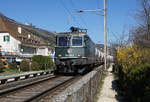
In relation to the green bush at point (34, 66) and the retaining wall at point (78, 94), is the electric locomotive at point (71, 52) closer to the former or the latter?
the retaining wall at point (78, 94)

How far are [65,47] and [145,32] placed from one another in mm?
6617

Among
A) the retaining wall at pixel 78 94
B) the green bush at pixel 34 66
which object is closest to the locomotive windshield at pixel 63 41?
the retaining wall at pixel 78 94

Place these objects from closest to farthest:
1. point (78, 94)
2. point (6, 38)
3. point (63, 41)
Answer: point (78, 94) < point (63, 41) < point (6, 38)

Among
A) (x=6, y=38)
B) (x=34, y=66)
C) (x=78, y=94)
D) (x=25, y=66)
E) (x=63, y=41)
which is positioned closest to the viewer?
(x=78, y=94)

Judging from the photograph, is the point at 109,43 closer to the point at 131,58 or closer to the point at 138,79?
the point at 131,58

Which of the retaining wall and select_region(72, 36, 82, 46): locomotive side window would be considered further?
select_region(72, 36, 82, 46): locomotive side window


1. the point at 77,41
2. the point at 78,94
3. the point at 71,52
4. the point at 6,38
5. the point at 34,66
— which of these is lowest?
the point at 34,66

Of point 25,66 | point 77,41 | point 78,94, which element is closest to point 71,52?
point 77,41

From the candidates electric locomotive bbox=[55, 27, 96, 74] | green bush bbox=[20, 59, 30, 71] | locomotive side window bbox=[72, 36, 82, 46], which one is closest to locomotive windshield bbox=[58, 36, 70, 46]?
electric locomotive bbox=[55, 27, 96, 74]

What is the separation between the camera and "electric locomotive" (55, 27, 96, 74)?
53.7 feet

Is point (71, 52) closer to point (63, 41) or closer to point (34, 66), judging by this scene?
point (63, 41)

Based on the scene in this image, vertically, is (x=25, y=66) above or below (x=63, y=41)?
below

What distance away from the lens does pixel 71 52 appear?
1666 cm

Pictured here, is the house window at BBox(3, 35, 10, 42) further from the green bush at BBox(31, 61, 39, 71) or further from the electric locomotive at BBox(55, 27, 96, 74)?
the electric locomotive at BBox(55, 27, 96, 74)
